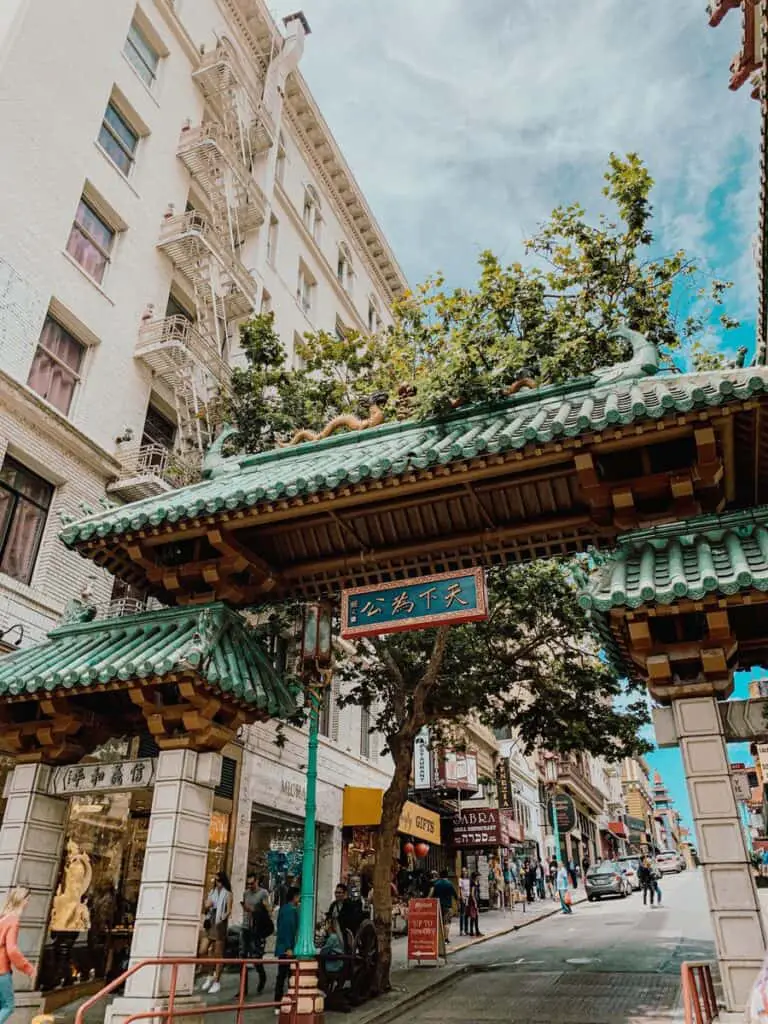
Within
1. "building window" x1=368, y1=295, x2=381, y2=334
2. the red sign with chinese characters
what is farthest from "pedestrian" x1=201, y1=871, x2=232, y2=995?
"building window" x1=368, y1=295, x2=381, y2=334

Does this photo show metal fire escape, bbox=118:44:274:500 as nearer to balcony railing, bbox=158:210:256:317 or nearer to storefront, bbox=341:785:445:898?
balcony railing, bbox=158:210:256:317

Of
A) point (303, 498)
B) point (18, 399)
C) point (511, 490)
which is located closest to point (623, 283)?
point (511, 490)

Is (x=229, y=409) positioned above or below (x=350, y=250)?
below

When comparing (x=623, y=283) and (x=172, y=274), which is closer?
(x=623, y=283)

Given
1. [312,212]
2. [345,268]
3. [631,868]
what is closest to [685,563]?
→ [312,212]

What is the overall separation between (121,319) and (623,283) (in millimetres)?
12244

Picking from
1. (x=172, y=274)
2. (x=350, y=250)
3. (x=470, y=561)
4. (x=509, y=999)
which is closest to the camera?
Answer: (x=470, y=561)

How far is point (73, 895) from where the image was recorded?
12805 mm

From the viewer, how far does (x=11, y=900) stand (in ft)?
26.0

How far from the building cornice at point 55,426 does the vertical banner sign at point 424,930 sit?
39.4ft

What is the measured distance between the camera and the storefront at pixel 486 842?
29.6 m

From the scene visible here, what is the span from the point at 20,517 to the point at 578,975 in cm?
1405

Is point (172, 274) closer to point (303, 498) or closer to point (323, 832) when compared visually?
point (303, 498)

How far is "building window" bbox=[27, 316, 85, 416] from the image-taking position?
1623 centimetres
